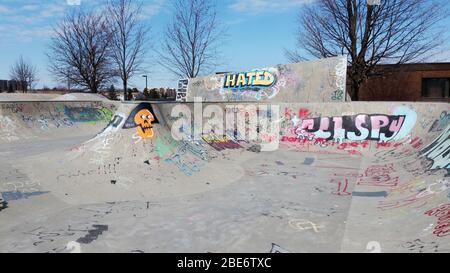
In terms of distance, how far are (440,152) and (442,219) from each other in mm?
5001

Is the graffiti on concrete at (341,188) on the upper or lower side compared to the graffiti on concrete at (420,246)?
lower

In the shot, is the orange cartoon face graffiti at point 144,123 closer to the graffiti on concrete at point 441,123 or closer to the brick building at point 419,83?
the graffiti on concrete at point 441,123

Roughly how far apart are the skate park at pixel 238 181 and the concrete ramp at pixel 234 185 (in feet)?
0.12

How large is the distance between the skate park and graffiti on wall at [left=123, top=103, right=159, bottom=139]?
1.3 inches

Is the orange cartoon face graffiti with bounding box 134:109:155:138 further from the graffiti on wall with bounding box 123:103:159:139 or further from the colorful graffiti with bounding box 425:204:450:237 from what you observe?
the colorful graffiti with bounding box 425:204:450:237

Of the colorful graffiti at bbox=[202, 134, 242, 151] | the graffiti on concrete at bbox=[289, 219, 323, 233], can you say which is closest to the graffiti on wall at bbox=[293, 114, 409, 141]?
the colorful graffiti at bbox=[202, 134, 242, 151]

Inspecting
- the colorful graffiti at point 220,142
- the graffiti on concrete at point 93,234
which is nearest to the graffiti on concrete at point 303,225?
the graffiti on concrete at point 93,234

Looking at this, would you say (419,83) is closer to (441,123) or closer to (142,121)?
(441,123)

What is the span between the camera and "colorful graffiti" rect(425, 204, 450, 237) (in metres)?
4.93

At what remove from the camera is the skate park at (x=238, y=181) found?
5582 millimetres

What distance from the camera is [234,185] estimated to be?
30.0 feet
